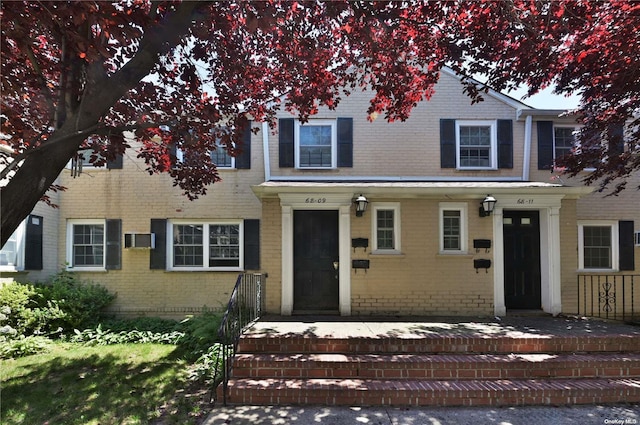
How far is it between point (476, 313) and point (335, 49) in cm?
578

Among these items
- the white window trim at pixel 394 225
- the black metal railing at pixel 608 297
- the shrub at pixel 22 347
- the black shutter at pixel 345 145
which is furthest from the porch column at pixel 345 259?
the shrub at pixel 22 347

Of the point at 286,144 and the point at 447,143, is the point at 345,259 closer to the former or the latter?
the point at 286,144

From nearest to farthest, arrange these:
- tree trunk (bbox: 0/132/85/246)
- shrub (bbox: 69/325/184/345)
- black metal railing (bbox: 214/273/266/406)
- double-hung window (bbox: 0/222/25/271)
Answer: tree trunk (bbox: 0/132/85/246) < black metal railing (bbox: 214/273/266/406) < shrub (bbox: 69/325/184/345) < double-hung window (bbox: 0/222/25/271)

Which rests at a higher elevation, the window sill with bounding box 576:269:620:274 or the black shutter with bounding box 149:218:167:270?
the black shutter with bounding box 149:218:167:270

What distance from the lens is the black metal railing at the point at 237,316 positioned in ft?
16.3

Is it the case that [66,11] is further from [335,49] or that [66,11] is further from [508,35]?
[508,35]

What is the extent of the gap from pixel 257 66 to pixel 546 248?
6.93m

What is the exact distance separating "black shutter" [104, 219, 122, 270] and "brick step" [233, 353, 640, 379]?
5847mm

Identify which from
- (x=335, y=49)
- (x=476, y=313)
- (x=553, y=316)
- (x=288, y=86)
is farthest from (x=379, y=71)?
(x=553, y=316)

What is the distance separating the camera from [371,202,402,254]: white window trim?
313 inches

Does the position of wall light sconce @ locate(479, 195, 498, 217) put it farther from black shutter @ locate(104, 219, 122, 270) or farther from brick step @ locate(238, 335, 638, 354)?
black shutter @ locate(104, 219, 122, 270)

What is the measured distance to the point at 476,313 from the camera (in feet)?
25.6

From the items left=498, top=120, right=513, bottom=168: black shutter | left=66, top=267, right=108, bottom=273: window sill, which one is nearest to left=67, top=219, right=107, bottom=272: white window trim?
left=66, top=267, right=108, bottom=273: window sill

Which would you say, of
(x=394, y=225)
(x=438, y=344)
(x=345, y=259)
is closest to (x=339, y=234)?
(x=345, y=259)
